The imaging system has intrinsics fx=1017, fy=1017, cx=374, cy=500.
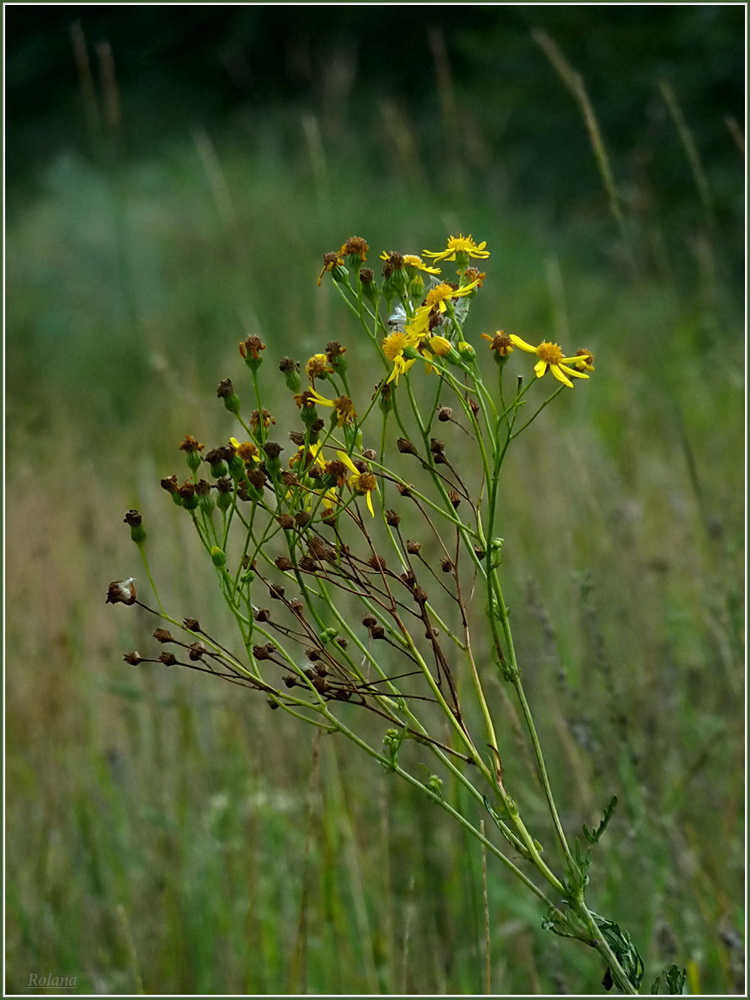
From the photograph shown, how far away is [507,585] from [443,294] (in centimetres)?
239

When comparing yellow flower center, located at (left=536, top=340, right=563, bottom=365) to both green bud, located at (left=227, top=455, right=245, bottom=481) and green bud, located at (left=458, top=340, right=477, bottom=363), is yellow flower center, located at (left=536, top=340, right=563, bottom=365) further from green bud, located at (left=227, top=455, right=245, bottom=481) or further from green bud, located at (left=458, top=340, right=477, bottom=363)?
green bud, located at (left=227, top=455, right=245, bottom=481)

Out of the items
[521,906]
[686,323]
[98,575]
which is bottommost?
[521,906]

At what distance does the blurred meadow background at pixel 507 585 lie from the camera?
88.2 inches

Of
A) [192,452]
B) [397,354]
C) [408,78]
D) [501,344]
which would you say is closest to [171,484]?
[192,452]

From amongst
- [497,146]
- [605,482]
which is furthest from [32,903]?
[497,146]

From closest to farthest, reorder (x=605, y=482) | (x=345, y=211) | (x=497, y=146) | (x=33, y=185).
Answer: (x=605, y=482)
(x=345, y=211)
(x=497, y=146)
(x=33, y=185)

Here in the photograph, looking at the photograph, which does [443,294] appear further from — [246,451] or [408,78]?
[408,78]

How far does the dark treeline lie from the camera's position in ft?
25.6

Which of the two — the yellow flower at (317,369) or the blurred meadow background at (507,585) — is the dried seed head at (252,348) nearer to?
the yellow flower at (317,369)

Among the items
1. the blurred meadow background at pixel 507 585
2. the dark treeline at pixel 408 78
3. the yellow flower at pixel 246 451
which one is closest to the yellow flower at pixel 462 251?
the yellow flower at pixel 246 451

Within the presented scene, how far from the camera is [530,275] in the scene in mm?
8031

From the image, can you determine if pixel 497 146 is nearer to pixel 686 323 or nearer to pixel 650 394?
pixel 686 323

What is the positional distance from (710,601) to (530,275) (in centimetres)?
592

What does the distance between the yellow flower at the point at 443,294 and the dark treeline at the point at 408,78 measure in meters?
6.48
